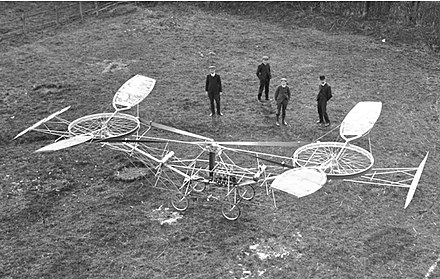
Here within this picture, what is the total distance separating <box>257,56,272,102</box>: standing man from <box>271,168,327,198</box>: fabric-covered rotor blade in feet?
23.8

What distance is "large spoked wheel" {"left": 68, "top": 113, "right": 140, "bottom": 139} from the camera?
11.8m

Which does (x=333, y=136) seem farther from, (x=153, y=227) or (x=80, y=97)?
(x=80, y=97)

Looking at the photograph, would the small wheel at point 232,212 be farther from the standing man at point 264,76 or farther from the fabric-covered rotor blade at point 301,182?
the standing man at point 264,76

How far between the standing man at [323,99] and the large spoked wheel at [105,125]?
5.38 meters

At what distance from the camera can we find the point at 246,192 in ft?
40.9

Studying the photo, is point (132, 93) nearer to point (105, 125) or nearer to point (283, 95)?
point (105, 125)

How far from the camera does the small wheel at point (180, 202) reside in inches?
469

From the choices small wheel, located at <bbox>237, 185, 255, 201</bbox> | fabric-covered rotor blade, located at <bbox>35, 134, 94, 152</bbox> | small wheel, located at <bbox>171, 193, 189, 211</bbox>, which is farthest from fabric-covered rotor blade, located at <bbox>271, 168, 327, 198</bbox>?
fabric-covered rotor blade, located at <bbox>35, 134, 94, 152</bbox>

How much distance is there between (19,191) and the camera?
41.9ft

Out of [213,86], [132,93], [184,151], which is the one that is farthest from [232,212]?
[213,86]

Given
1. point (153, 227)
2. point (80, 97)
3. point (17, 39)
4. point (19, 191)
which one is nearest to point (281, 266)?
point (153, 227)

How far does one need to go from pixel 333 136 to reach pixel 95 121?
650 cm

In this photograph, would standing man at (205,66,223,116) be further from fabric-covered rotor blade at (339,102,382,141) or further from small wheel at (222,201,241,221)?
fabric-covered rotor blade at (339,102,382,141)

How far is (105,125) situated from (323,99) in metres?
6.31
